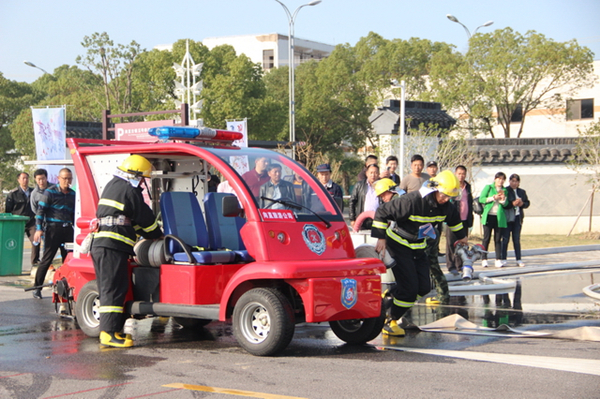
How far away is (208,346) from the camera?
7.07 metres

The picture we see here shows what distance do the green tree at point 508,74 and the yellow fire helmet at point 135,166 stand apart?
31.8m

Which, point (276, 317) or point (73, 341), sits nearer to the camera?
point (276, 317)

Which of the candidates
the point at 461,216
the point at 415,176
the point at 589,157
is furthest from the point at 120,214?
the point at 589,157

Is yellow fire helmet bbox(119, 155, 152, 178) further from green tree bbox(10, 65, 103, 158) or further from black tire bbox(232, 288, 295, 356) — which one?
green tree bbox(10, 65, 103, 158)

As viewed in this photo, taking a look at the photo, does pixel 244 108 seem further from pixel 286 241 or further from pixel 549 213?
pixel 286 241

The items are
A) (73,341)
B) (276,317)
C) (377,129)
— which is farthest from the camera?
(377,129)

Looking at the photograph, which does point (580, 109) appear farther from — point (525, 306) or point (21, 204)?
point (21, 204)

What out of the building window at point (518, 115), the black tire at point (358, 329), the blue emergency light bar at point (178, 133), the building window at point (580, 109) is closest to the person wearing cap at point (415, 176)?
the black tire at point (358, 329)

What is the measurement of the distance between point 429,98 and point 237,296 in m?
34.2

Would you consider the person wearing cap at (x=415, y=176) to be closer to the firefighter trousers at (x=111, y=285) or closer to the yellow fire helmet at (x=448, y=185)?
the yellow fire helmet at (x=448, y=185)

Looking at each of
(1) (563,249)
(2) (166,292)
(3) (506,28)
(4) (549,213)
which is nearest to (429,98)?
(3) (506,28)

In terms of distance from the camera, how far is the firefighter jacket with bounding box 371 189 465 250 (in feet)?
24.2

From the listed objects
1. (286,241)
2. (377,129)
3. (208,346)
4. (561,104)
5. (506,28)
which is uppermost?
(506,28)

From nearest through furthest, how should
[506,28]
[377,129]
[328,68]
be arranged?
1. [377,129]
2. [506,28]
3. [328,68]
